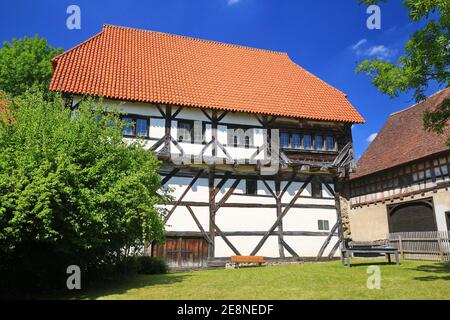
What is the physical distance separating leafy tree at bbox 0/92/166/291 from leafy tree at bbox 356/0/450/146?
7.01 metres

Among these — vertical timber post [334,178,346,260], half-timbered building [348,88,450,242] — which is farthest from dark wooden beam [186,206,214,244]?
half-timbered building [348,88,450,242]

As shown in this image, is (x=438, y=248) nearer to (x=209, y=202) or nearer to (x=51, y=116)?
(x=209, y=202)

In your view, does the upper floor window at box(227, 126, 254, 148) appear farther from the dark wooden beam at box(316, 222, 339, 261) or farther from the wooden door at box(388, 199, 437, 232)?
the wooden door at box(388, 199, 437, 232)

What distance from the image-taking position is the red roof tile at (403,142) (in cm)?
1913

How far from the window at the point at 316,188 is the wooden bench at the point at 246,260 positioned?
14.5ft

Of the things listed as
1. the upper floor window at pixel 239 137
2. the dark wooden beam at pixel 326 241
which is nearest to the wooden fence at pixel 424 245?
the dark wooden beam at pixel 326 241

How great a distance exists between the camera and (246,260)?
15.4 meters

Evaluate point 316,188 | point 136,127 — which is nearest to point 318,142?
point 316,188

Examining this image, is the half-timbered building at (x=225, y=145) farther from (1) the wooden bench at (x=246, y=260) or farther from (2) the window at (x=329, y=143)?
(1) the wooden bench at (x=246, y=260)

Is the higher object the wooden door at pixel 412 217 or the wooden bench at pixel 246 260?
the wooden door at pixel 412 217

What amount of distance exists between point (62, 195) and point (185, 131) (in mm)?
8991

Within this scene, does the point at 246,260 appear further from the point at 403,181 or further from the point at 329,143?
the point at 403,181

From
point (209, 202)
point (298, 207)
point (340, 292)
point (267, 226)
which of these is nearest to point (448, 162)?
point (298, 207)

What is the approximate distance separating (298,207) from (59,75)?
476 inches
